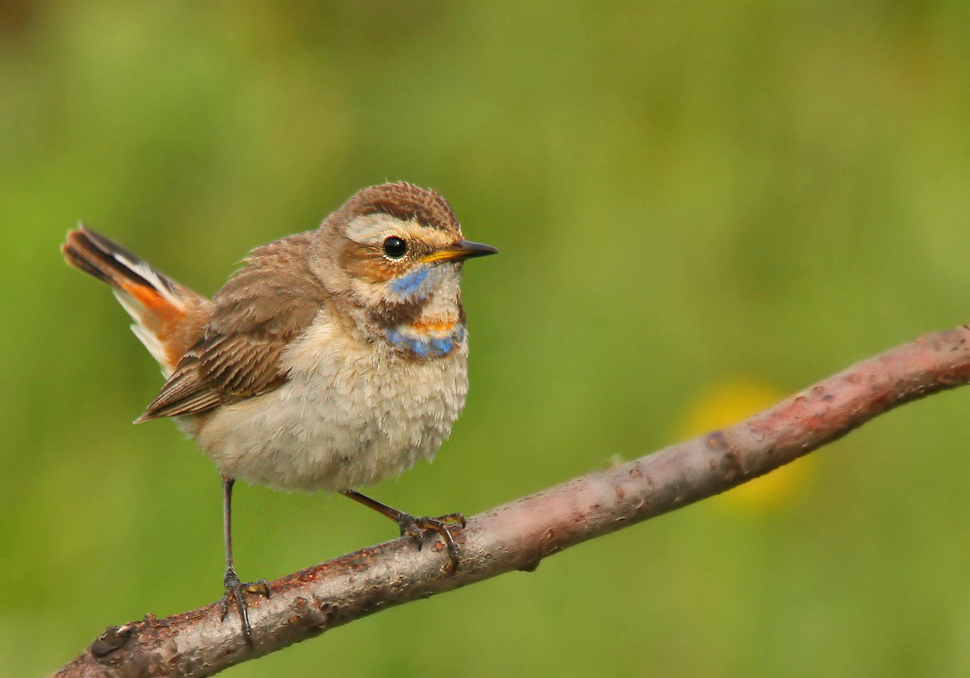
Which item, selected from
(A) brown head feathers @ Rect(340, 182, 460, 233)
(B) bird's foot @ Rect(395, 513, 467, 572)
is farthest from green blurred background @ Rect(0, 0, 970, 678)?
(A) brown head feathers @ Rect(340, 182, 460, 233)

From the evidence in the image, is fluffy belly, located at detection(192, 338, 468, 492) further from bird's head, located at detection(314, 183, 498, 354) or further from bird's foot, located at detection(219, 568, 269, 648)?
bird's foot, located at detection(219, 568, 269, 648)

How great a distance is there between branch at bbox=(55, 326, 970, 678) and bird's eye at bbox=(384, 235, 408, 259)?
114 cm

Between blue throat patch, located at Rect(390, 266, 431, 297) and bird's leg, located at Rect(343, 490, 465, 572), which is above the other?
blue throat patch, located at Rect(390, 266, 431, 297)

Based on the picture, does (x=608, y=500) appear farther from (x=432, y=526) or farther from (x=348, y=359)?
(x=348, y=359)

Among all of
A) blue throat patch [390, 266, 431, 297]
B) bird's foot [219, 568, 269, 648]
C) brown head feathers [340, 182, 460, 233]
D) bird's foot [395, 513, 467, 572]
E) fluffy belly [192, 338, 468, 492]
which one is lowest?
bird's foot [219, 568, 269, 648]

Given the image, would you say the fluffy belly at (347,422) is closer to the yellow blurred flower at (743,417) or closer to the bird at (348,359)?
the bird at (348,359)

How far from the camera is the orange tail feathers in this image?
5488 mm

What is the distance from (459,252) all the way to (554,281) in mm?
2756

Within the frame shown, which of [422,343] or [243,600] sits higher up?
[422,343]

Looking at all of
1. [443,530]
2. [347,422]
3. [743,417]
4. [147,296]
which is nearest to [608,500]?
[443,530]

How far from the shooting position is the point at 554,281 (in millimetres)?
7238

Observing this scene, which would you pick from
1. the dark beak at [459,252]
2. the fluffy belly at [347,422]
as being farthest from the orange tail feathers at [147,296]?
the dark beak at [459,252]

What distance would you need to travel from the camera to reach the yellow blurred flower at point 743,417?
629cm

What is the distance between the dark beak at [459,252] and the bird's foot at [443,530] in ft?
2.97
